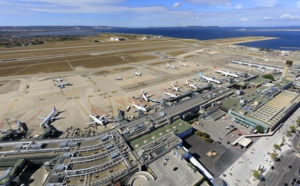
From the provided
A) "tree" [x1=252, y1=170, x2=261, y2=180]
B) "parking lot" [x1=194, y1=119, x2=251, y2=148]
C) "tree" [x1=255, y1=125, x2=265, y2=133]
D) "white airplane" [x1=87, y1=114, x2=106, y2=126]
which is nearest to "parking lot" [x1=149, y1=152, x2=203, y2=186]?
"tree" [x1=252, y1=170, x2=261, y2=180]

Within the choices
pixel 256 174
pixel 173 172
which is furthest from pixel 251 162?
pixel 173 172

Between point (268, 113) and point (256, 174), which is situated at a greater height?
point (268, 113)

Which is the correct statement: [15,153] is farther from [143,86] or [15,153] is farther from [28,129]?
[143,86]

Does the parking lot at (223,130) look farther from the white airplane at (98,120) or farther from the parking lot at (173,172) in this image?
the white airplane at (98,120)

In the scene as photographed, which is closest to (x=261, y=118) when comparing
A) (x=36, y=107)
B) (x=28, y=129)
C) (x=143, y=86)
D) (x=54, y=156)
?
(x=143, y=86)

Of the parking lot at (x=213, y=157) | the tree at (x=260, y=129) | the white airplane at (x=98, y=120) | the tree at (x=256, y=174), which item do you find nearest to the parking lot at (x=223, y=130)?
the parking lot at (x=213, y=157)

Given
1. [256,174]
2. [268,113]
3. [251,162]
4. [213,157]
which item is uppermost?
[268,113]

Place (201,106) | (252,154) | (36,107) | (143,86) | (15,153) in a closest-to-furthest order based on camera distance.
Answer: (15,153) → (252,154) → (201,106) → (36,107) → (143,86)

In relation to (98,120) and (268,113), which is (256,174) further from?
(98,120)
